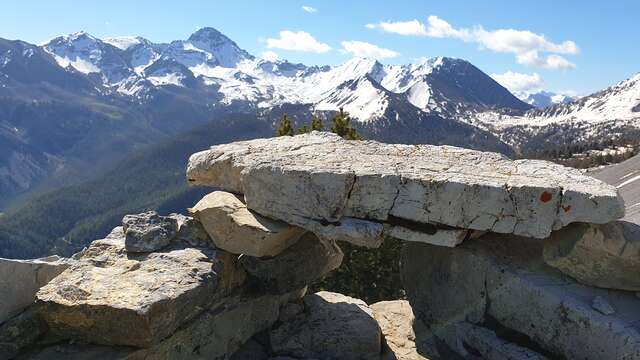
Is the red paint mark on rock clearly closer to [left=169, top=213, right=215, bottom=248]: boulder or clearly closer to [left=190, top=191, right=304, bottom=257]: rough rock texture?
[left=190, top=191, right=304, bottom=257]: rough rock texture

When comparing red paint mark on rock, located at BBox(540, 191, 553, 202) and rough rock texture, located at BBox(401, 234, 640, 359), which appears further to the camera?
red paint mark on rock, located at BBox(540, 191, 553, 202)

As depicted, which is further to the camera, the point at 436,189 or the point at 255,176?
the point at 255,176

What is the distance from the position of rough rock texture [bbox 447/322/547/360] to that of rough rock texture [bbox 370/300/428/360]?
166cm

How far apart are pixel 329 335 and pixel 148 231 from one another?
17.2ft

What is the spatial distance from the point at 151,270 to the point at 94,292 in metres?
1.35

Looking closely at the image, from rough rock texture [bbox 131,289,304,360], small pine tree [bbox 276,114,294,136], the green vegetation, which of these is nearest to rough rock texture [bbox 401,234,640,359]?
rough rock texture [bbox 131,289,304,360]

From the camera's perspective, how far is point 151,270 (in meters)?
12.9

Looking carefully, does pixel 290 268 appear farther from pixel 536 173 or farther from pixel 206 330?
pixel 536 173

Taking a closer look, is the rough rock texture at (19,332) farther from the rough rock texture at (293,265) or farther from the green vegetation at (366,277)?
the green vegetation at (366,277)

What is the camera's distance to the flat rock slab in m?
11.5

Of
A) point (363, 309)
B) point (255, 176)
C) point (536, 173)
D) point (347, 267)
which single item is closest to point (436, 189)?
point (536, 173)

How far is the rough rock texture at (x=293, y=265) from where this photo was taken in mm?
14648

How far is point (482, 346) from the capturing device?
40.9 feet

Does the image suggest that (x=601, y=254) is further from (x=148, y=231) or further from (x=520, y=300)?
(x=148, y=231)
